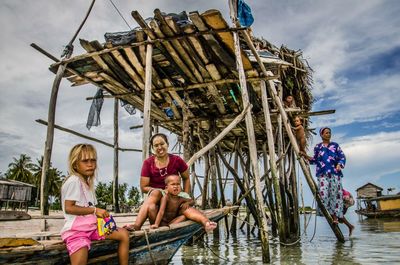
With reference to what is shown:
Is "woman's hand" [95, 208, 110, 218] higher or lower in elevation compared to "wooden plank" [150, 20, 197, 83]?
lower

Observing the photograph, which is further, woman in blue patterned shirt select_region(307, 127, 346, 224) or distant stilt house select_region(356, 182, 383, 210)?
distant stilt house select_region(356, 182, 383, 210)

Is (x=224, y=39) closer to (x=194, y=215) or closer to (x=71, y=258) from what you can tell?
(x=194, y=215)

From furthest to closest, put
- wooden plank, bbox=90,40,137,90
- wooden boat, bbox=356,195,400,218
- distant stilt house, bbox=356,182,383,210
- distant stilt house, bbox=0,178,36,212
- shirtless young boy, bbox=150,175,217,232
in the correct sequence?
distant stilt house, bbox=356,182,383,210 < wooden boat, bbox=356,195,400,218 < distant stilt house, bbox=0,178,36,212 < wooden plank, bbox=90,40,137,90 < shirtless young boy, bbox=150,175,217,232

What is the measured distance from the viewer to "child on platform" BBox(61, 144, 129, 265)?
2268mm

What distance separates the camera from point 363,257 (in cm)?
533

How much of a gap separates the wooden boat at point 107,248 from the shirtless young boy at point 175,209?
0.12 metres

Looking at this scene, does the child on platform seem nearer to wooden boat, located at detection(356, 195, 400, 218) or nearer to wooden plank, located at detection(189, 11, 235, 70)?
wooden plank, located at detection(189, 11, 235, 70)

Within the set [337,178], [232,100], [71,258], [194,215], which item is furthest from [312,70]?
[71,258]

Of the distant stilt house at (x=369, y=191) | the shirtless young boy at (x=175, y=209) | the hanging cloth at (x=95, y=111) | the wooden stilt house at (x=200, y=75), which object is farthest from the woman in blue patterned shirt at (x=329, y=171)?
the distant stilt house at (x=369, y=191)

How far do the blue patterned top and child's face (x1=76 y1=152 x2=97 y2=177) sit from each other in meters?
4.83

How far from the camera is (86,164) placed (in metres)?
2.43

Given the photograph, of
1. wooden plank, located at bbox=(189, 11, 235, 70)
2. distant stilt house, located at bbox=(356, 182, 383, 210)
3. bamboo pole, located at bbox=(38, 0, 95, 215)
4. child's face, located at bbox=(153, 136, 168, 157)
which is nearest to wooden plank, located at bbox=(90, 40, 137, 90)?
bamboo pole, located at bbox=(38, 0, 95, 215)

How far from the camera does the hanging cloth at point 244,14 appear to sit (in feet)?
18.1

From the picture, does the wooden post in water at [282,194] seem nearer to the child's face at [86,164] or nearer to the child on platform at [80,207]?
the child on platform at [80,207]
